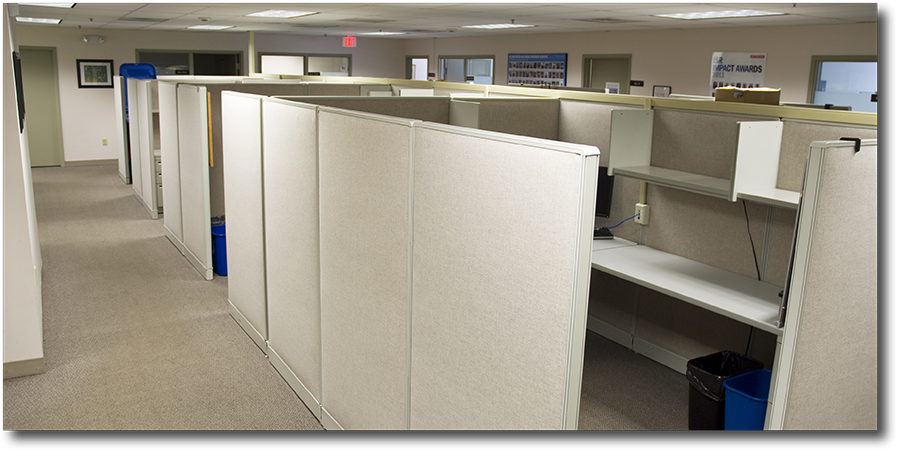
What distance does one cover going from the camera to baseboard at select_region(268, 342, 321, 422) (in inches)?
110

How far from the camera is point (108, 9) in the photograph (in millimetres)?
6551

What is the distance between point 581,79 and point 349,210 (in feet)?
25.9

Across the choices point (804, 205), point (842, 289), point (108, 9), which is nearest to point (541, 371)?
point (804, 205)

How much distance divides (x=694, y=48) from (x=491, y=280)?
23.9 feet

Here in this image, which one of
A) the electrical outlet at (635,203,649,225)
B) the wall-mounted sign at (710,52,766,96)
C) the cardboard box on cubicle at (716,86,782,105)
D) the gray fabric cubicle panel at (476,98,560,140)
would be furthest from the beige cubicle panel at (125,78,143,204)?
the wall-mounted sign at (710,52,766,96)

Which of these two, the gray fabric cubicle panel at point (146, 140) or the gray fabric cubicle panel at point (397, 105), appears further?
the gray fabric cubicle panel at point (146, 140)

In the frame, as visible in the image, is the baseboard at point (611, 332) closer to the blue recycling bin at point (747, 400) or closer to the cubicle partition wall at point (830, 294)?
the blue recycling bin at point (747, 400)

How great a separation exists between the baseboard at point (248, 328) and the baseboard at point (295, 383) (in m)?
0.12

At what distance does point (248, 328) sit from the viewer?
365cm

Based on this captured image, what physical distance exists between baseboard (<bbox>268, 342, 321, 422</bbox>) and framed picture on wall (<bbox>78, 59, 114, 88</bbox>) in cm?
802

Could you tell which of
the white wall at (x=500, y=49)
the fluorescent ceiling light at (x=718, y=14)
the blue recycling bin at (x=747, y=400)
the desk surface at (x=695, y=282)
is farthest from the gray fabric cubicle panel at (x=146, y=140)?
the blue recycling bin at (x=747, y=400)

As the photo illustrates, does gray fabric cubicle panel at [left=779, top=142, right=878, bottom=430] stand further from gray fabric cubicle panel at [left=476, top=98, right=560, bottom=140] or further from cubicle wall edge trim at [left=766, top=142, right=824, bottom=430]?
gray fabric cubicle panel at [left=476, top=98, right=560, bottom=140]

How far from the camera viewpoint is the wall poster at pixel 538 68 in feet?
32.0
